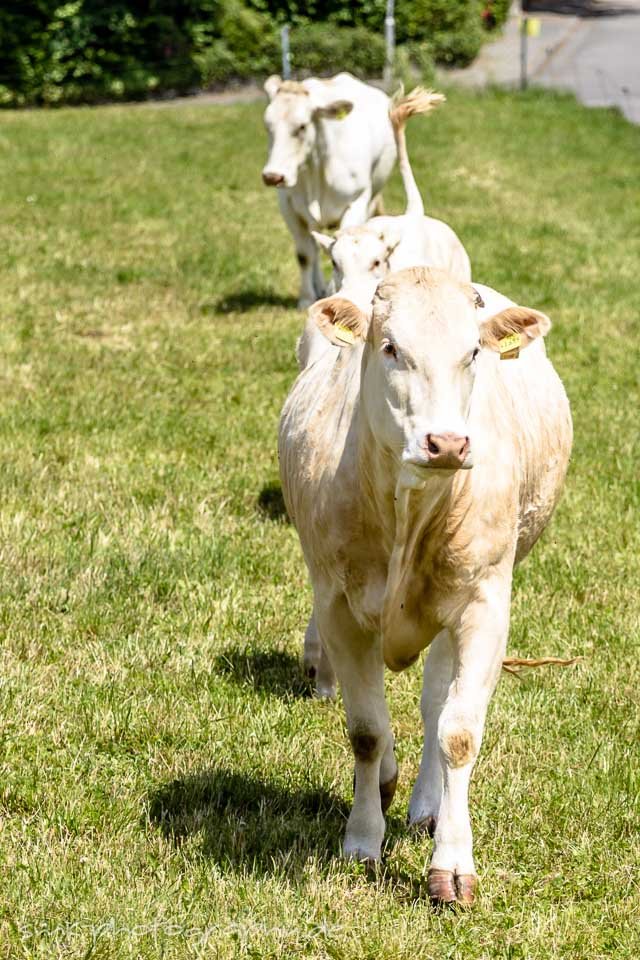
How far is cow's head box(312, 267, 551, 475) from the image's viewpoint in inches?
136

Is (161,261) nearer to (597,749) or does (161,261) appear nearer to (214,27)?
(597,749)

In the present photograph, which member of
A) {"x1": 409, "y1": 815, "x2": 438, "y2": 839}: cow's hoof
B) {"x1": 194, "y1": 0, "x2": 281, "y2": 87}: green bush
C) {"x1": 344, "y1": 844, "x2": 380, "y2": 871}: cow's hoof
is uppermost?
{"x1": 344, "y1": 844, "x2": 380, "y2": 871}: cow's hoof

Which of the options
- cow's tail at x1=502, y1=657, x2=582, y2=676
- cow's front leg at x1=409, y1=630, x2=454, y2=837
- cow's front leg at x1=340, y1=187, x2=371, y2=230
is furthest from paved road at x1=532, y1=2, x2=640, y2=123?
cow's front leg at x1=409, y1=630, x2=454, y2=837

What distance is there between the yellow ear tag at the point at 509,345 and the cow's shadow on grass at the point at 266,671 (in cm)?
196

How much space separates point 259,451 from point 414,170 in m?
10.4

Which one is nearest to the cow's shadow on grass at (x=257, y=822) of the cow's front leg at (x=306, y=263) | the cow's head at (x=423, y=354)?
the cow's head at (x=423, y=354)

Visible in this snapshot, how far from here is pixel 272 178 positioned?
1108cm

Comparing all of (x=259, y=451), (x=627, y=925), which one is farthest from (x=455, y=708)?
(x=259, y=451)

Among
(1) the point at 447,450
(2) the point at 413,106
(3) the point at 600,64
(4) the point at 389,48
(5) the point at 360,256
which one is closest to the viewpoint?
(1) the point at 447,450

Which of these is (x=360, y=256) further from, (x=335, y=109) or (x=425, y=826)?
(x=335, y=109)

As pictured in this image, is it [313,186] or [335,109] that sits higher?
[335,109]

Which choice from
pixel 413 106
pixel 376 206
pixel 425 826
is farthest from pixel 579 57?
pixel 425 826

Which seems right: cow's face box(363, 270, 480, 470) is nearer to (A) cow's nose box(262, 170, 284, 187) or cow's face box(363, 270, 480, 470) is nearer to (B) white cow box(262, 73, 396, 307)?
(B) white cow box(262, 73, 396, 307)

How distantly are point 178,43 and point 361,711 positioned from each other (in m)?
24.8
